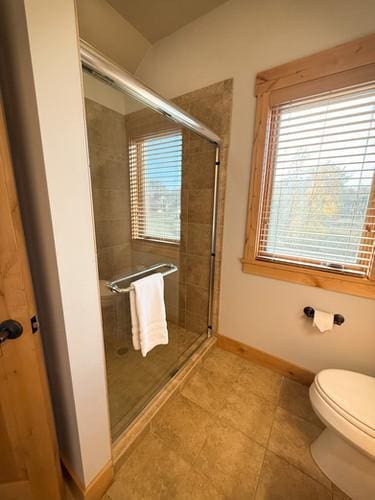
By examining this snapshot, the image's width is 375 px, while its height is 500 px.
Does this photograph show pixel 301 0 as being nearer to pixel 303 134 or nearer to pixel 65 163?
pixel 303 134

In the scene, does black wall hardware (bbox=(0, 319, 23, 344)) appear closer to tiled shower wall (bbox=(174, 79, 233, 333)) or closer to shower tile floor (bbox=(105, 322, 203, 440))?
shower tile floor (bbox=(105, 322, 203, 440))

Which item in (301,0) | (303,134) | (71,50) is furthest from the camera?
(303,134)

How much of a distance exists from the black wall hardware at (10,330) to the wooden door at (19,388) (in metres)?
0.01

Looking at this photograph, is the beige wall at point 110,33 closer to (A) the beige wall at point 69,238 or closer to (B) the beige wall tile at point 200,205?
(B) the beige wall tile at point 200,205

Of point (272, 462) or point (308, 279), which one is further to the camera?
point (308, 279)

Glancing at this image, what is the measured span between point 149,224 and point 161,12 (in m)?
1.49

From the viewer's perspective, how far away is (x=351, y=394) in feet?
3.19

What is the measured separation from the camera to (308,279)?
1346 millimetres

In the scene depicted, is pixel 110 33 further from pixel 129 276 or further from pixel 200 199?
pixel 129 276

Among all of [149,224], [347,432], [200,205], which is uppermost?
[200,205]

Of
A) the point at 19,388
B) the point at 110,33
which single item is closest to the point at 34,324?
the point at 19,388

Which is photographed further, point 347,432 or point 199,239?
point 199,239

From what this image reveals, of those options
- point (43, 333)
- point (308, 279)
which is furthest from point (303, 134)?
point (43, 333)

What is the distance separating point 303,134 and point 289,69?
1.29ft
